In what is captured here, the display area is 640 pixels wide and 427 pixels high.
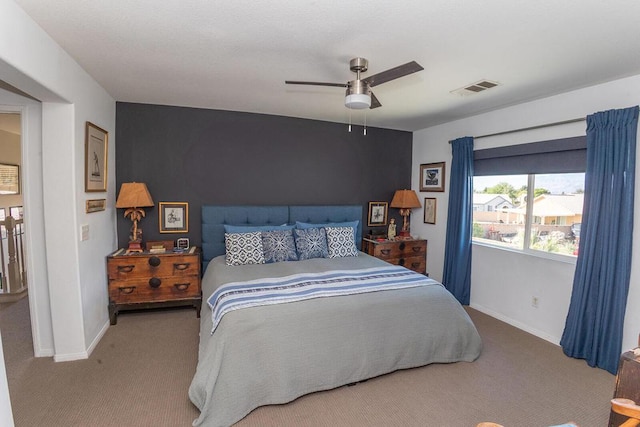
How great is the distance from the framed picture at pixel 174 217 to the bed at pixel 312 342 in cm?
110

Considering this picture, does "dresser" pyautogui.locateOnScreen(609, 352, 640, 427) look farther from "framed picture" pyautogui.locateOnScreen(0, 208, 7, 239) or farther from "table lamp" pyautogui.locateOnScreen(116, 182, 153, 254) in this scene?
"framed picture" pyautogui.locateOnScreen(0, 208, 7, 239)

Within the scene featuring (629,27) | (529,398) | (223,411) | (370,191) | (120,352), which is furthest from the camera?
(370,191)

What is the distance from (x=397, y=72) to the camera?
77.0 inches

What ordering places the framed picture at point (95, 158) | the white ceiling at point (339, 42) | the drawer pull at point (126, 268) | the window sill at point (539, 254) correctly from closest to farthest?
the white ceiling at point (339, 42) → the framed picture at point (95, 158) → the window sill at point (539, 254) → the drawer pull at point (126, 268)

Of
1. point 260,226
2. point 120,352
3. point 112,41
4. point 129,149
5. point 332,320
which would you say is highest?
point 112,41

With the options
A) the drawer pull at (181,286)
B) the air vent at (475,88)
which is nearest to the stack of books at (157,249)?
the drawer pull at (181,286)

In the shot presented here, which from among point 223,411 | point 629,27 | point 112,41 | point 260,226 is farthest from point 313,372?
point 629,27

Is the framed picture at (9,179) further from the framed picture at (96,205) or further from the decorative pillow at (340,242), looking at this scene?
the decorative pillow at (340,242)

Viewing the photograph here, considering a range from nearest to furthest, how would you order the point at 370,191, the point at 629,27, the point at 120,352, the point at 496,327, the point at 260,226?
the point at 629,27, the point at 120,352, the point at 496,327, the point at 260,226, the point at 370,191

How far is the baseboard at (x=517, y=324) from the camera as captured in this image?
3.16 metres

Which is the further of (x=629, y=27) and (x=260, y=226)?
(x=260, y=226)

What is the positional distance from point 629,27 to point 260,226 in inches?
140

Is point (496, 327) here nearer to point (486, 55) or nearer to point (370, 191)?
point (370, 191)

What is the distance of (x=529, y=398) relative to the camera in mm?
2289
